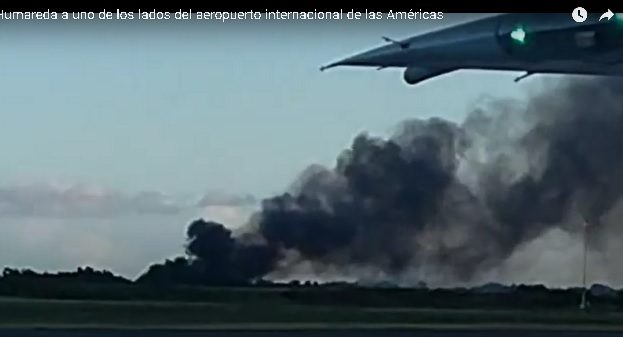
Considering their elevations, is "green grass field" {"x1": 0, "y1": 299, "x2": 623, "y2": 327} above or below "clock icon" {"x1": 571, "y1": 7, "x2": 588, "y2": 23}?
below

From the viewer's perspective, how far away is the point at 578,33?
10.4 m

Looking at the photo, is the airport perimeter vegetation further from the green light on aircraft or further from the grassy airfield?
the green light on aircraft

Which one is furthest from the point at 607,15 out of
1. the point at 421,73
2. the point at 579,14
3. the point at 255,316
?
the point at 255,316

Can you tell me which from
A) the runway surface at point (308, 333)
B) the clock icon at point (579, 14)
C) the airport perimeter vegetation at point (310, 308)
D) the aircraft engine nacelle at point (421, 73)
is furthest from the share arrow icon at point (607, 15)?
the runway surface at point (308, 333)

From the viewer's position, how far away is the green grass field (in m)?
12.3

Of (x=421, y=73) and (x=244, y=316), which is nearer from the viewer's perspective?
(x=421, y=73)

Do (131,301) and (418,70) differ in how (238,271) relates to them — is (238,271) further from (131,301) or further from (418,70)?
(418,70)

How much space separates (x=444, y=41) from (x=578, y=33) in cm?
109

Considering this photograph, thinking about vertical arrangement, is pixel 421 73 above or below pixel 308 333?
above

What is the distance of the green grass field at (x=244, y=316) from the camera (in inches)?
483

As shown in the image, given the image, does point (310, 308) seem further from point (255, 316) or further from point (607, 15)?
point (607, 15)

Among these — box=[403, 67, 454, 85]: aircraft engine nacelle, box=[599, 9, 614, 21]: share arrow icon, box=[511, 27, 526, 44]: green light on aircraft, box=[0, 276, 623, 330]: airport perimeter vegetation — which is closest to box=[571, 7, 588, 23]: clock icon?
box=[599, 9, 614, 21]: share arrow icon

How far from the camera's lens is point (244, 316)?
40.6 ft
